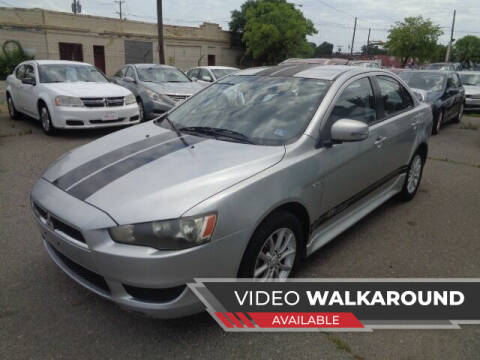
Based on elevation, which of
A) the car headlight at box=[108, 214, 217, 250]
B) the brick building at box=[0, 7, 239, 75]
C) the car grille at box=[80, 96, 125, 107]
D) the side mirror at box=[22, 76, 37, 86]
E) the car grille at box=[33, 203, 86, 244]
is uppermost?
the brick building at box=[0, 7, 239, 75]

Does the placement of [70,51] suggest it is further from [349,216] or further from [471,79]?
[349,216]

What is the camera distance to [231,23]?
40.3 metres

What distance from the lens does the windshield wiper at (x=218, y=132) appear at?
295cm

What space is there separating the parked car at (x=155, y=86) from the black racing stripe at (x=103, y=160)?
20.8 feet

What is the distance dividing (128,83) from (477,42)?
84759 millimetres

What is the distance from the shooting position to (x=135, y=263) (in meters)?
2.10

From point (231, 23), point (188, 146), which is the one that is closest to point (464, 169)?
point (188, 146)

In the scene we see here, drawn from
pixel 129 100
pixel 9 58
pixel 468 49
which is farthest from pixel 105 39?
pixel 468 49

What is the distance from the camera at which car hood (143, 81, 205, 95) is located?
9.63 meters

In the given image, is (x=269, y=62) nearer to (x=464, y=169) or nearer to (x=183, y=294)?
(x=464, y=169)

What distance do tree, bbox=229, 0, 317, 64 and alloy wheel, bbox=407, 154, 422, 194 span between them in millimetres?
33123

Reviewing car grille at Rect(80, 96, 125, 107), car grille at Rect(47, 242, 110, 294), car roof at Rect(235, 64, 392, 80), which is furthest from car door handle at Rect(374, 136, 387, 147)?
car grille at Rect(80, 96, 125, 107)

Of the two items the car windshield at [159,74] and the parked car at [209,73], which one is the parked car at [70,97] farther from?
the parked car at [209,73]

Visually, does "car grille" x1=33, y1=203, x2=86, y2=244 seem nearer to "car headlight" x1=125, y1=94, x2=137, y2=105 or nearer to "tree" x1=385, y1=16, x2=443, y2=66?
"car headlight" x1=125, y1=94, x2=137, y2=105
